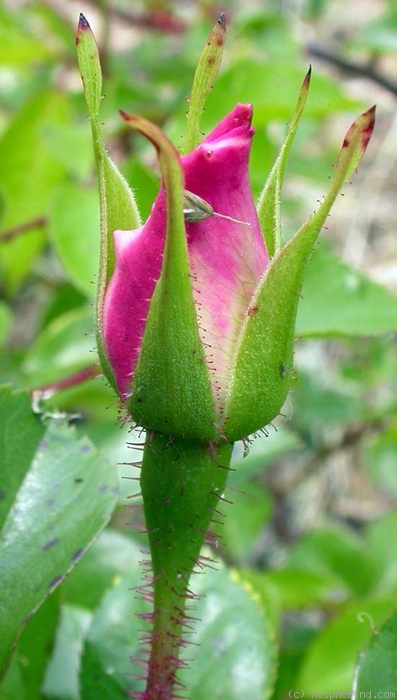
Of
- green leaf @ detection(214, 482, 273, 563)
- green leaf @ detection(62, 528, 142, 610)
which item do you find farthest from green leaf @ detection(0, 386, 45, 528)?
green leaf @ detection(214, 482, 273, 563)

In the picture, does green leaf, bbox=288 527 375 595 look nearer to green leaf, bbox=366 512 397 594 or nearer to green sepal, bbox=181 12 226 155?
green leaf, bbox=366 512 397 594

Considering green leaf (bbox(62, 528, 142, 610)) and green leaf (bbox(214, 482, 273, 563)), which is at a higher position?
green leaf (bbox(214, 482, 273, 563))

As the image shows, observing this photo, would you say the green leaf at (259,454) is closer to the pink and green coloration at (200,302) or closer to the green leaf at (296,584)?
the green leaf at (296,584)

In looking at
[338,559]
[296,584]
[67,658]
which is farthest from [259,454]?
[338,559]

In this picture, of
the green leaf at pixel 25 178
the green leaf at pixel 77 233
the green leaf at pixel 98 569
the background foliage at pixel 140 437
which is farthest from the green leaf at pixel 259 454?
the green leaf at pixel 25 178

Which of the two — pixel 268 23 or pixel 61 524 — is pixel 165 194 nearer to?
pixel 61 524

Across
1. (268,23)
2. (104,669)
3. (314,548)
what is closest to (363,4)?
(268,23)
